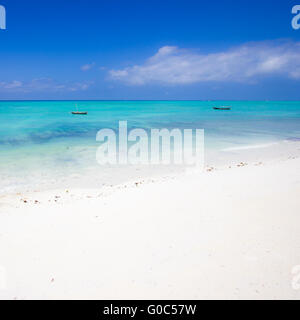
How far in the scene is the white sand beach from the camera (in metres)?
3.35

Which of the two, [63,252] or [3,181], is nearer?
[63,252]

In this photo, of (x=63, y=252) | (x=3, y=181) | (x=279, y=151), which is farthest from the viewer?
(x=279, y=151)

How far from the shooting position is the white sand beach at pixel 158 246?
335 centimetres

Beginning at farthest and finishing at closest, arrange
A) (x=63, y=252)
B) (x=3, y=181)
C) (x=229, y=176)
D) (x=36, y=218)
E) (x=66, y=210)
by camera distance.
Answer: (x=3, y=181) → (x=229, y=176) → (x=66, y=210) → (x=36, y=218) → (x=63, y=252)

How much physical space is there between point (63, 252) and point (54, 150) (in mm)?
13782

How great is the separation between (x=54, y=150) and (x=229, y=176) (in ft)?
42.0

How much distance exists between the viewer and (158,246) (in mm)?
4270

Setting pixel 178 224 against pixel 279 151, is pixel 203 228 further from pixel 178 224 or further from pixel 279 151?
pixel 279 151

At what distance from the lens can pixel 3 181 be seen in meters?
9.71

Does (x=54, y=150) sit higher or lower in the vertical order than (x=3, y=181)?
higher
